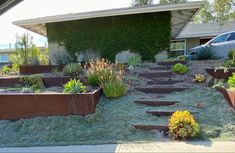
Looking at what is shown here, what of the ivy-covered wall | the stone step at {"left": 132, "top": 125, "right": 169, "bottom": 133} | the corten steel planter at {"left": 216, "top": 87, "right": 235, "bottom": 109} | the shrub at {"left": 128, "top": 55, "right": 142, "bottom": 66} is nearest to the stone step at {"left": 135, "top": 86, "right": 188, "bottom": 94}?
the corten steel planter at {"left": 216, "top": 87, "right": 235, "bottom": 109}

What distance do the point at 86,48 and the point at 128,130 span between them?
8.00 metres

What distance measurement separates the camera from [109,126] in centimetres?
635

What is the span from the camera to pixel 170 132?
577cm

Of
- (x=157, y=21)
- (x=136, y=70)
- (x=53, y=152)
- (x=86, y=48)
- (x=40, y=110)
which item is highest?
(x=157, y=21)

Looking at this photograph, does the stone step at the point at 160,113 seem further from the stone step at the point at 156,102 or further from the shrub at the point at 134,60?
the shrub at the point at 134,60

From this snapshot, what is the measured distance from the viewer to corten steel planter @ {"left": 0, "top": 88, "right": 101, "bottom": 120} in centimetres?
681

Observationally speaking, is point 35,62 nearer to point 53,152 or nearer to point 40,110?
point 40,110

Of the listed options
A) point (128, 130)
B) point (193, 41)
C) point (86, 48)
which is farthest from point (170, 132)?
point (193, 41)

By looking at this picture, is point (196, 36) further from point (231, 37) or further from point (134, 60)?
point (134, 60)

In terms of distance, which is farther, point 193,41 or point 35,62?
point 193,41

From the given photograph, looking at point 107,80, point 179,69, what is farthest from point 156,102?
point 179,69

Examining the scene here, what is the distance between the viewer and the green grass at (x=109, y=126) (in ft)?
19.4

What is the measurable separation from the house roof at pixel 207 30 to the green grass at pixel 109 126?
1738 centimetres

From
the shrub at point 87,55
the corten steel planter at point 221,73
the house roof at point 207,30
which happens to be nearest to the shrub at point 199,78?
the corten steel planter at point 221,73
